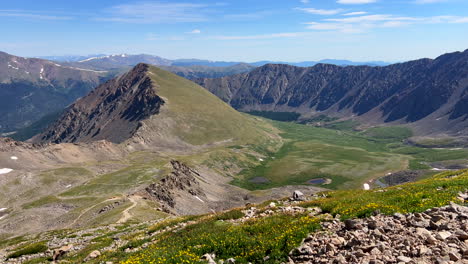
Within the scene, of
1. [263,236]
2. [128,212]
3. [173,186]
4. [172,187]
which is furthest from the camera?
[173,186]

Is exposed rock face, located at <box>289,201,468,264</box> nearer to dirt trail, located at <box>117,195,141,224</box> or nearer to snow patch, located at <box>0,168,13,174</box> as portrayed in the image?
dirt trail, located at <box>117,195,141,224</box>

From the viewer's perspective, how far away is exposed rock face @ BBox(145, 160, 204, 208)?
12347 centimetres

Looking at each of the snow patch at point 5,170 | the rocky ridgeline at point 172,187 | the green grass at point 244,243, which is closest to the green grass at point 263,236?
the green grass at point 244,243

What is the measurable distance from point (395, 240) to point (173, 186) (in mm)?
133128

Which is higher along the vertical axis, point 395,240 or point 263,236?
point 395,240

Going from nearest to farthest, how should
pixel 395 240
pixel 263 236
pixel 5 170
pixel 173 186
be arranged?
pixel 395 240 < pixel 263 236 < pixel 173 186 < pixel 5 170

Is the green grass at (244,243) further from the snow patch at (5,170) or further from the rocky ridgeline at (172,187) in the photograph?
the snow patch at (5,170)

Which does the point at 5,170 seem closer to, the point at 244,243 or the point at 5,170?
the point at 5,170

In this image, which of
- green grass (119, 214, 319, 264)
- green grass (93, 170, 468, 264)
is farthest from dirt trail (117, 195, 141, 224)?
green grass (119, 214, 319, 264)

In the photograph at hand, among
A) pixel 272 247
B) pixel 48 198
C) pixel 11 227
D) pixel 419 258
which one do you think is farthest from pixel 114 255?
pixel 48 198

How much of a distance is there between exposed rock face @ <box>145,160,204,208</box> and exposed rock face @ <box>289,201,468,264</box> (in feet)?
353

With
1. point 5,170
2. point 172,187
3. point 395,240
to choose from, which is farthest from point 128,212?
point 5,170

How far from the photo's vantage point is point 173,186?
142375 millimetres

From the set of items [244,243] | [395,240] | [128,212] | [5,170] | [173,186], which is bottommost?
[5,170]
